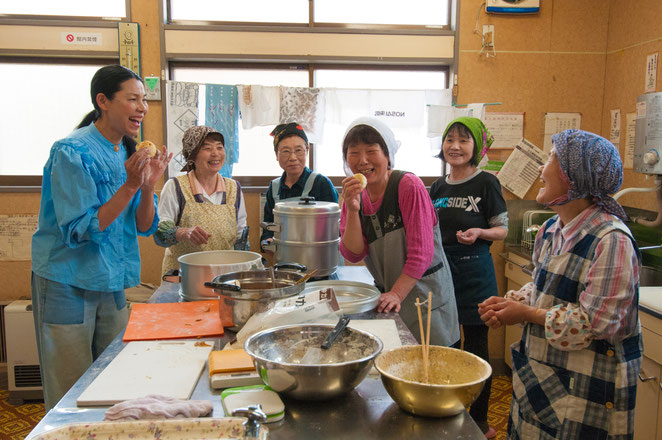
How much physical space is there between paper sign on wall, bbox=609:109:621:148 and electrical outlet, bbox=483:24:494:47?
1074 millimetres

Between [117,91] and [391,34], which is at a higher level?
[391,34]

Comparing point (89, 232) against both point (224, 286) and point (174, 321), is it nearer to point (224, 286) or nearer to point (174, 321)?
point (174, 321)

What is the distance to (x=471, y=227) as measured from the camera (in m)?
2.85

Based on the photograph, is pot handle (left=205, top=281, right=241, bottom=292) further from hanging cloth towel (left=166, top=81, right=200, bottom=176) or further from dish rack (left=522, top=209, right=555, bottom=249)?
dish rack (left=522, top=209, right=555, bottom=249)

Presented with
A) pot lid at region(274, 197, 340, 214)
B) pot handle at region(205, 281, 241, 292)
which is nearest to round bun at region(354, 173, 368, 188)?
pot lid at region(274, 197, 340, 214)

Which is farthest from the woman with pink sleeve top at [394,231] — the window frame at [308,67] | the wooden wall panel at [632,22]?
the wooden wall panel at [632,22]

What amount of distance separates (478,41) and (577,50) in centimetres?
81

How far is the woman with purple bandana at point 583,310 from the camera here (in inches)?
58.1

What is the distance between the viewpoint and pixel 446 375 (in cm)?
132

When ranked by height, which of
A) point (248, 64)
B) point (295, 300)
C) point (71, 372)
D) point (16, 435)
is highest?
point (248, 64)

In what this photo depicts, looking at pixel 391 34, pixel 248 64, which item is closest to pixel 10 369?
pixel 248 64

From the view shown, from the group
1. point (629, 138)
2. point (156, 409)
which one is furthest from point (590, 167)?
point (629, 138)

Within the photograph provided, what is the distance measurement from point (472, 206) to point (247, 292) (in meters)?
1.65

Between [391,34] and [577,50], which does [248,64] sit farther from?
[577,50]
